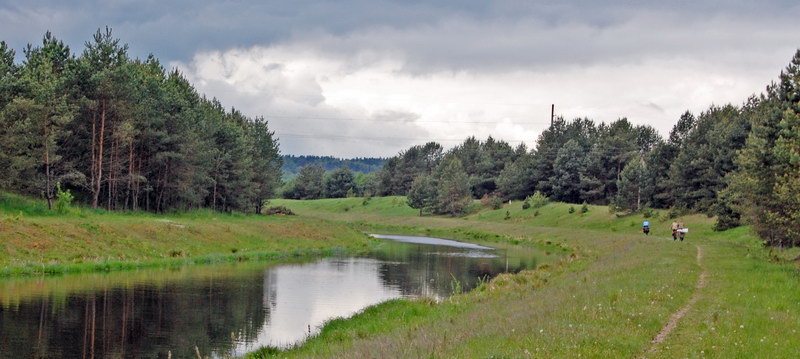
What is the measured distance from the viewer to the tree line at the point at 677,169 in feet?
119

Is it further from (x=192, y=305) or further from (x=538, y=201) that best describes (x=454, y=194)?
(x=192, y=305)

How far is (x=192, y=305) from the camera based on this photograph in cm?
2727

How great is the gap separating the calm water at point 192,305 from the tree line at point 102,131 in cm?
1737

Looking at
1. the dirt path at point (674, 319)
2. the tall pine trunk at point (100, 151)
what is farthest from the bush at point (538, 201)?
the dirt path at point (674, 319)

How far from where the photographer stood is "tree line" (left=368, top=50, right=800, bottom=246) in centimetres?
Answer: 3619

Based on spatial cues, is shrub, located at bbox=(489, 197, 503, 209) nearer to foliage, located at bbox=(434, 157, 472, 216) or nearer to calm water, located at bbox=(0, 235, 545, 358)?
foliage, located at bbox=(434, 157, 472, 216)

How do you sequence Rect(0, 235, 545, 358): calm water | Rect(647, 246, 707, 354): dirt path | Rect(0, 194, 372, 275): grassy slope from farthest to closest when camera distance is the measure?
Rect(0, 194, 372, 275): grassy slope
Rect(0, 235, 545, 358): calm water
Rect(647, 246, 707, 354): dirt path

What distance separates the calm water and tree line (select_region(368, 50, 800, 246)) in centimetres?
1746

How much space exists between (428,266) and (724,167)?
43603 millimetres

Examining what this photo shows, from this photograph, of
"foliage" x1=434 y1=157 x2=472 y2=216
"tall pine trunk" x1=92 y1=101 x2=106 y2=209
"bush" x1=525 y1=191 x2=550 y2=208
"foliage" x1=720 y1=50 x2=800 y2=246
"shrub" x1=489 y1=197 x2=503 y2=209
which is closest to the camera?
"foliage" x1=720 y1=50 x2=800 y2=246

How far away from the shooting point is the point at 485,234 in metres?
94.4

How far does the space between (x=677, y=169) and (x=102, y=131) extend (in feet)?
230

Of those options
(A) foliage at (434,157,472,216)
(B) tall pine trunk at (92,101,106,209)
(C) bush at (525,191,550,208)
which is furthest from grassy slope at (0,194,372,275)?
(A) foliage at (434,157,472,216)

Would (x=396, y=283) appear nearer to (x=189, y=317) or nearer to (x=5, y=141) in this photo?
(x=189, y=317)
